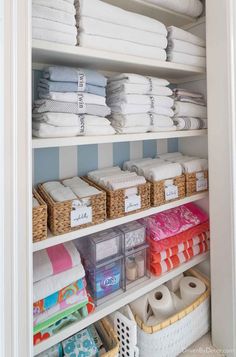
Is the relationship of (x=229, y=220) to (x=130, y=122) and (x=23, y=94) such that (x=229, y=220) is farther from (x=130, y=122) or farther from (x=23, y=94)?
(x=23, y=94)

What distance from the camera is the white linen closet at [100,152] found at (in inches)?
22.7

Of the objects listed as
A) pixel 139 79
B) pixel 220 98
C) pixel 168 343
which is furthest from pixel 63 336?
pixel 220 98

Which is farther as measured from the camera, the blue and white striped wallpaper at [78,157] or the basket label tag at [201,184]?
the basket label tag at [201,184]

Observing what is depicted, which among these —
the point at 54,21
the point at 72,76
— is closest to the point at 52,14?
the point at 54,21

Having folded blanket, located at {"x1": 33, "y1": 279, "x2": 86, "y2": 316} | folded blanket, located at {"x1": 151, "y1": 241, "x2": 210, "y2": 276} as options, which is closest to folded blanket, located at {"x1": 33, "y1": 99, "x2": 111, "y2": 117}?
folded blanket, located at {"x1": 33, "y1": 279, "x2": 86, "y2": 316}

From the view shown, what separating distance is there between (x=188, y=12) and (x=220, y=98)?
1.50 ft

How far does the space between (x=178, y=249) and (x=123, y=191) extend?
0.44 metres

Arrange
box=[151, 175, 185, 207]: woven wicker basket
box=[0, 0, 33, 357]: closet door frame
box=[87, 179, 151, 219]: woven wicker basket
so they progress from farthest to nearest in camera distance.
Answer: box=[151, 175, 185, 207]: woven wicker basket
box=[87, 179, 151, 219]: woven wicker basket
box=[0, 0, 33, 357]: closet door frame

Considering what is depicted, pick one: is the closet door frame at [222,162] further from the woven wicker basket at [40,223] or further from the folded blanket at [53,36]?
the woven wicker basket at [40,223]

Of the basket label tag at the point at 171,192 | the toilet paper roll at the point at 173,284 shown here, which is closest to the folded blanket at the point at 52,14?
the basket label tag at the point at 171,192

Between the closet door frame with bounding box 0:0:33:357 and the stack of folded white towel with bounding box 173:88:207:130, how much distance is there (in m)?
0.74

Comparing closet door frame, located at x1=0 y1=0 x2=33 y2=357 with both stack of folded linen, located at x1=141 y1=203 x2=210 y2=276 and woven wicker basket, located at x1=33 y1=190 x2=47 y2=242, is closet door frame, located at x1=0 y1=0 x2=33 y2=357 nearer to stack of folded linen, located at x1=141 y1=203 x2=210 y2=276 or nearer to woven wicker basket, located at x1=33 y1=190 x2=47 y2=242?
woven wicker basket, located at x1=33 y1=190 x2=47 y2=242

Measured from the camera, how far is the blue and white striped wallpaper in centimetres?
104

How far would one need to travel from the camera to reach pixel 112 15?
0.88 m
